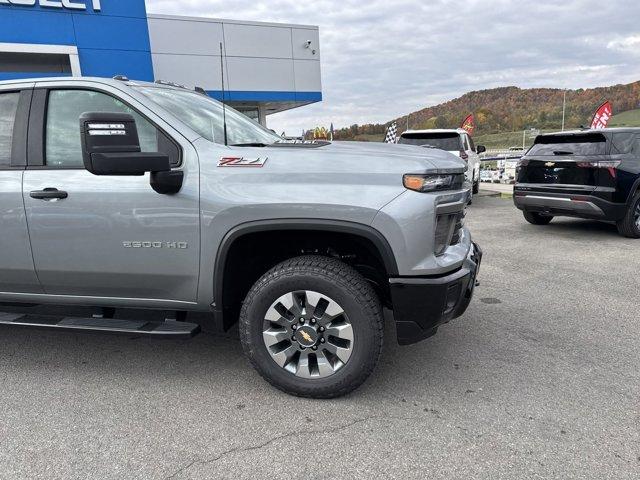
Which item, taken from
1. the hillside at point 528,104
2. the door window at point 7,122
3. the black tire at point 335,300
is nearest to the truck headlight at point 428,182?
the black tire at point 335,300

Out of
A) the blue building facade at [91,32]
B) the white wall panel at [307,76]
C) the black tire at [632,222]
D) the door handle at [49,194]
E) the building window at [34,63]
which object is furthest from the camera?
the white wall panel at [307,76]

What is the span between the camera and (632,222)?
7.29 meters

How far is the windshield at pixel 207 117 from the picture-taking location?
3.13m

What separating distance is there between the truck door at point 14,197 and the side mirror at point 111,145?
0.92m

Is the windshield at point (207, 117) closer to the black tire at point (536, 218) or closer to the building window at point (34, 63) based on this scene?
the black tire at point (536, 218)

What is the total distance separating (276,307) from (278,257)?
1.50 feet

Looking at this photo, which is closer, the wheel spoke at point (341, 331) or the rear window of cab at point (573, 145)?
the wheel spoke at point (341, 331)

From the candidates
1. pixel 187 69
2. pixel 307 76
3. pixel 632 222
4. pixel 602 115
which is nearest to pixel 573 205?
pixel 632 222

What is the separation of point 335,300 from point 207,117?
158cm

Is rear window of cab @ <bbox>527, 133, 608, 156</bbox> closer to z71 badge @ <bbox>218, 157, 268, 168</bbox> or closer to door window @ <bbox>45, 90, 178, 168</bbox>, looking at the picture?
z71 badge @ <bbox>218, 157, 268, 168</bbox>

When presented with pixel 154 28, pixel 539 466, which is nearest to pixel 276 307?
pixel 539 466

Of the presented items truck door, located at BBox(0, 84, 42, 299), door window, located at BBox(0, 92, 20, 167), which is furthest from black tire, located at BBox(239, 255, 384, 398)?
door window, located at BBox(0, 92, 20, 167)

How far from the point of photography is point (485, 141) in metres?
72.8

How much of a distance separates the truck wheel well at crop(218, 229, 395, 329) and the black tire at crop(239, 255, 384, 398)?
0.15 meters
